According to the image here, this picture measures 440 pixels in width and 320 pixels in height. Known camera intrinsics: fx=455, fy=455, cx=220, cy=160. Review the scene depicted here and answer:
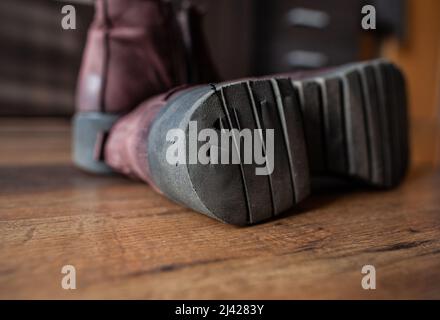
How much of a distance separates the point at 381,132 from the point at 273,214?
34 centimetres

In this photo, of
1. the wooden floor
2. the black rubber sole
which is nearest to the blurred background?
the black rubber sole

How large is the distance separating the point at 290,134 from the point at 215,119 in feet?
0.45

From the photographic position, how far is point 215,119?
61 cm

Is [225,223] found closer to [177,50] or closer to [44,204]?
[44,204]

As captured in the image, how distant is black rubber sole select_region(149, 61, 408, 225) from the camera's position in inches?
24.0

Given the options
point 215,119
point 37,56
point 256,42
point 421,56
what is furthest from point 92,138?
point 421,56

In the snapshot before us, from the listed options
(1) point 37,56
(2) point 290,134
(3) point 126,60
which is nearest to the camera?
(2) point 290,134

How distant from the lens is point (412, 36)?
3176mm

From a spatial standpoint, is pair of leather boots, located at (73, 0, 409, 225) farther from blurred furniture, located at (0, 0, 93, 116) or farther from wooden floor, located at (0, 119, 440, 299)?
blurred furniture, located at (0, 0, 93, 116)

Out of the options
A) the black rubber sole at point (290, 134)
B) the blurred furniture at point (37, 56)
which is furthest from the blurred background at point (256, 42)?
the black rubber sole at point (290, 134)

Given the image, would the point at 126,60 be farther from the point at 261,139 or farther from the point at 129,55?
the point at 261,139

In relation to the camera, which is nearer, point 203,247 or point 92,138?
point 203,247

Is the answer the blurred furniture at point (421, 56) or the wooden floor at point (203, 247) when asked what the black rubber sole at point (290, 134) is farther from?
the blurred furniture at point (421, 56)

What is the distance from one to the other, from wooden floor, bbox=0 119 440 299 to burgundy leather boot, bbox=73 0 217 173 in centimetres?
17
